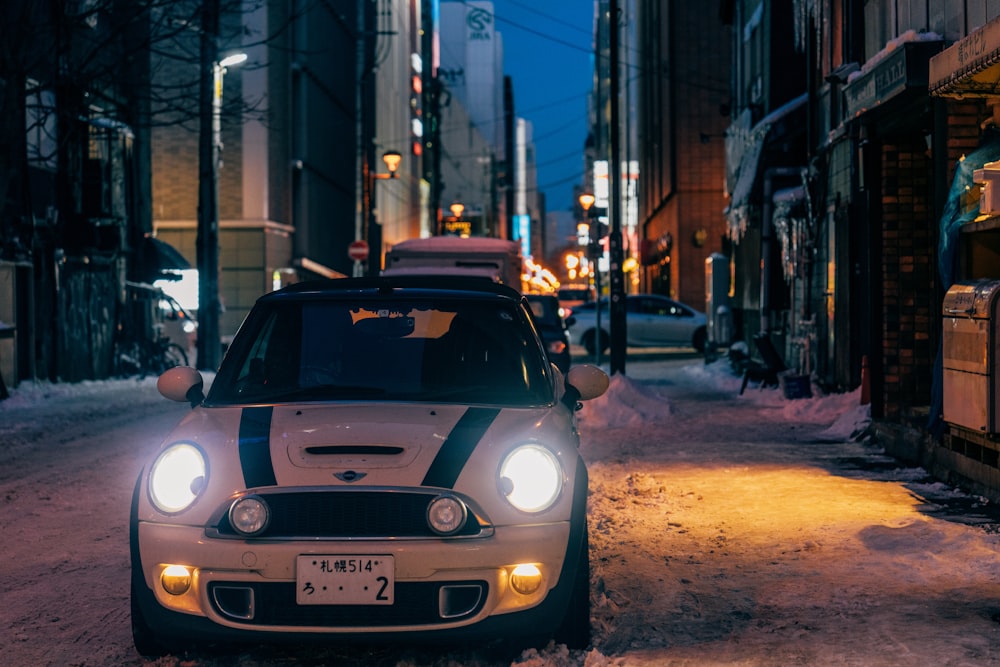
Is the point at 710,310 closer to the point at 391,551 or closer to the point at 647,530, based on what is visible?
the point at 647,530

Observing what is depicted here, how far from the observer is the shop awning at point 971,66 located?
26.5ft

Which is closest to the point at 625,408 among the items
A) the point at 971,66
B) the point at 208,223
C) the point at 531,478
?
the point at 971,66

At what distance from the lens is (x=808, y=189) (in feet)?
63.7

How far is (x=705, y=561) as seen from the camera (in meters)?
7.08

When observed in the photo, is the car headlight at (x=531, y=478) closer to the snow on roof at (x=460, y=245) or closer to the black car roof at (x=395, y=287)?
the black car roof at (x=395, y=287)

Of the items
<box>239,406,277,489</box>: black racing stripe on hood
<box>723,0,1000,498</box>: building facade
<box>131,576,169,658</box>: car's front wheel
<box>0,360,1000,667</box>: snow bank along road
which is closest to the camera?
<box>239,406,277,489</box>: black racing stripe on hood

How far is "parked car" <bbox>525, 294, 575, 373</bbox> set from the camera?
2148 cm

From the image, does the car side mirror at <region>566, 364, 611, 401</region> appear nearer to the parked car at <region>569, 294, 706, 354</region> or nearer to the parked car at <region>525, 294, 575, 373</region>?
the parked car at <region>525, 294, 575, 373</region>

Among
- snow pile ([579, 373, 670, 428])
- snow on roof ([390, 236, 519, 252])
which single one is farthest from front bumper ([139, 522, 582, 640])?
snow on roof ([390, 236, 519, 252])

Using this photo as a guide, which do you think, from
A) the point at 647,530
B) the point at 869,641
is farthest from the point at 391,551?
the point at 647,530

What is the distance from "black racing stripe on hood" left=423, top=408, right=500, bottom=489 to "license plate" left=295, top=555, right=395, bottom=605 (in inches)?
13.8

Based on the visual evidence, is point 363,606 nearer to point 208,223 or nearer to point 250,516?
point 250,516

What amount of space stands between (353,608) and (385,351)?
6.01 feet

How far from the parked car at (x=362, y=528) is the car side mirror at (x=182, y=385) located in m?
0.74
